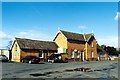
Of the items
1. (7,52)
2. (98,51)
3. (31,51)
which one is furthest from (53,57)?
(98,51)

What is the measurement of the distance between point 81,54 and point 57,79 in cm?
3884

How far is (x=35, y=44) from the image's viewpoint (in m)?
46.5

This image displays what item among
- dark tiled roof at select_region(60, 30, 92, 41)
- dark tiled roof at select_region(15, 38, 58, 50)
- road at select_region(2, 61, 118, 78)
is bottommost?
road at select_region(2, 61, 118, 78)

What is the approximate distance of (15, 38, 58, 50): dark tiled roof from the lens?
4391 centimetres

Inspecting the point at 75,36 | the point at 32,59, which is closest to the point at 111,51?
the point at 75,36

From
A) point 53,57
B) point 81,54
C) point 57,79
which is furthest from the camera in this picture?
point 81,54

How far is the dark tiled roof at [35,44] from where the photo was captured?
43.9 meters

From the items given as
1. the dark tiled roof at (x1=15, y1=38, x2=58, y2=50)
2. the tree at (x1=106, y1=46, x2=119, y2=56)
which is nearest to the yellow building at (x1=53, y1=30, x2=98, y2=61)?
the dark tiled roof at (x1=15, y1=38, x2=58, y2=50)

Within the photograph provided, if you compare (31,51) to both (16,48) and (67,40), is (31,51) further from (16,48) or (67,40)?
(67,40)

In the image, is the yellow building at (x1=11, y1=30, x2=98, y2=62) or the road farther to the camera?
the yellow building at (x1=11, y1=30, x2=98, y2=62)

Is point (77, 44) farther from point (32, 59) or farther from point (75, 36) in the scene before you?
point (32, 59)

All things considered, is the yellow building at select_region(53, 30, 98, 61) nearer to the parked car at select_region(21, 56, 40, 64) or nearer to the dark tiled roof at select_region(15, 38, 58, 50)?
the dark tiled roof at select_region(15, 38, 58, 50)

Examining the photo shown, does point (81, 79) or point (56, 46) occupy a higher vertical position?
point (56, 46)

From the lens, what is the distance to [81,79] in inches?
631
